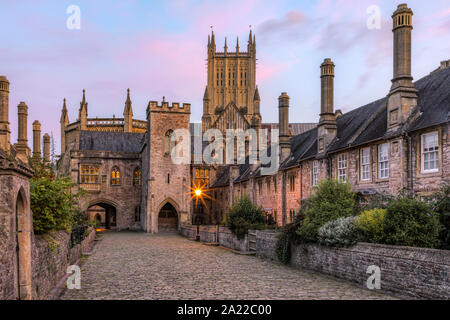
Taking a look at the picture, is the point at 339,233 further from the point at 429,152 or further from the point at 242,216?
the point at 242,216

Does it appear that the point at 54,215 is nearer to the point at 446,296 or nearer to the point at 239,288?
the point at 239,288

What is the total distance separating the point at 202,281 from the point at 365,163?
12.1 metres

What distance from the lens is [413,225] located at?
12875 millimetres

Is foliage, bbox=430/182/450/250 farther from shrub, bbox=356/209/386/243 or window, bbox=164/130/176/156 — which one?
window, bbox=164/130/176/156

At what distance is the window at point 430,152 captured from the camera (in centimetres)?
Result: 1781

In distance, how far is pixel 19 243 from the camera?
8477 mm

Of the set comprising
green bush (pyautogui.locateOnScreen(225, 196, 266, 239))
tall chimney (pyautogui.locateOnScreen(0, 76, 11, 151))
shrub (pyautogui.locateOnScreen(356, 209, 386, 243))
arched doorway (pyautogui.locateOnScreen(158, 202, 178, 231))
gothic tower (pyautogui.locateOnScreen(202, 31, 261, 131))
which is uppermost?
gothic tower (pyautogui.locateOnScreen(202, 31, 261, 131))

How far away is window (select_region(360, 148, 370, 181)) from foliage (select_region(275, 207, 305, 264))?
5.81 metres

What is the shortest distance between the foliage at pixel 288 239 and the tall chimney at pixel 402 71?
6456 mm

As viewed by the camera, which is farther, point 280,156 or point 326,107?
point 280,156

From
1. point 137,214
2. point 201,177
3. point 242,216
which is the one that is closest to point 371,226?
point 242,216

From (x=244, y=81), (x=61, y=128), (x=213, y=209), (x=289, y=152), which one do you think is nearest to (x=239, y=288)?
(x=289, y=152)

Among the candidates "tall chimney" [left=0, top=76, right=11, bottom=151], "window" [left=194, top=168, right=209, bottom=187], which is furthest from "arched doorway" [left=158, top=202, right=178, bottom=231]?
"tall chimney" [left=0, top=76, right=11, bottom=151]

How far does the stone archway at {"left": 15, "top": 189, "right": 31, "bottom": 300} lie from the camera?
8312 mm
